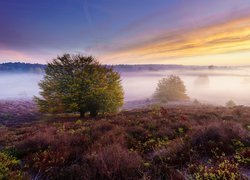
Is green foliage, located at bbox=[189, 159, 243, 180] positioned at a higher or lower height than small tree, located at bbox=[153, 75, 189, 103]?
higher

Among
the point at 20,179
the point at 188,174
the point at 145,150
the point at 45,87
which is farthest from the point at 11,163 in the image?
the point at 45,87

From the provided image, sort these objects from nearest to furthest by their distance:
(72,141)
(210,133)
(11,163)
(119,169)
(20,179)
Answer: (20,179), (119,169), (11,163), (210,133), (72,141)

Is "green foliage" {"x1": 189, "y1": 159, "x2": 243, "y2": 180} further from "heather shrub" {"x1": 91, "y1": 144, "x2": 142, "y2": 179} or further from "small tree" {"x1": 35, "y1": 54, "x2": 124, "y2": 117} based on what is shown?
"small tree" {"x1": 35, "y1": 54, "x2": 124, "y2": 117}

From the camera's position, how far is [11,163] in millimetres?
5387

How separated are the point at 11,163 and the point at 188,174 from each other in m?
4.67

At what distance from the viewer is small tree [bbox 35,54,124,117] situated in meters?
21.7

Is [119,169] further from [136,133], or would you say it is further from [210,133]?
[136,133]

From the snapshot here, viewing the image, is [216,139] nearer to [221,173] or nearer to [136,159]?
[221,173]

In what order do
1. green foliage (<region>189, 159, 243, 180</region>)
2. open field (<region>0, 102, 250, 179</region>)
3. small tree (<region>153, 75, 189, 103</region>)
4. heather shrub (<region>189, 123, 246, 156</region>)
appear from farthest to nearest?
small tree (<region>153, 75, 189, 103</region>), heather shrub (<region>189, 123, 246, 156</region>), open field (<region>0, 102, 250, 179</region>), green foliage (<region>189, 159, 243, 180</region>)

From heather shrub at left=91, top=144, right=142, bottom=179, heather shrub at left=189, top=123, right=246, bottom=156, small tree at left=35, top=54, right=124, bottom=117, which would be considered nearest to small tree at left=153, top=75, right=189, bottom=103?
small tree at left=35, top=54, right=124, bottom=117

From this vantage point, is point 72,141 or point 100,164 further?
point 72,141

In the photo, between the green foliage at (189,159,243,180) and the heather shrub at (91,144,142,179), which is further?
the heather shrub at (91,144,142,179)

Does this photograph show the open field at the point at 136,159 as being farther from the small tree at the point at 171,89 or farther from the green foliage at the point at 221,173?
the small tree at the point at 171,89

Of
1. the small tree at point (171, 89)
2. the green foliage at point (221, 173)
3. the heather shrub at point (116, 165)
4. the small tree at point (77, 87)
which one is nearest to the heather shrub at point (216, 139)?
the green foliage at point (221, 173)
